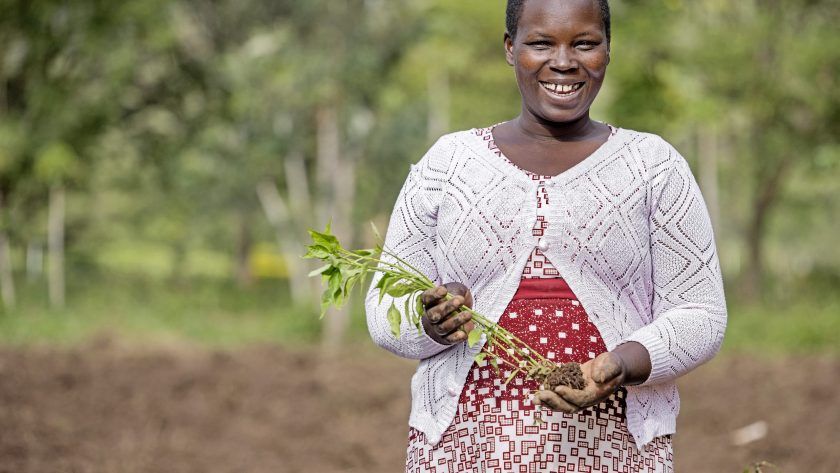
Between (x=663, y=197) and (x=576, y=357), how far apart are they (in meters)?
0.36

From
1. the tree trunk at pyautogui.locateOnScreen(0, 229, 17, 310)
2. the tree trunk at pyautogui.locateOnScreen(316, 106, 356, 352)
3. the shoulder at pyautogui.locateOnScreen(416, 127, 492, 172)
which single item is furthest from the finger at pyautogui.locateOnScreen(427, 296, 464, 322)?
the tree trunk at pyautogui.locateOnScreen(0, 229, 17, 310)

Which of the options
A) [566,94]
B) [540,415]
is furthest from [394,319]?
[566,94]

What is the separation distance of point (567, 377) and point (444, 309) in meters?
0.27

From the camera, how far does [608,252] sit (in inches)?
97.1

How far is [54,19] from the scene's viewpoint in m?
22.2

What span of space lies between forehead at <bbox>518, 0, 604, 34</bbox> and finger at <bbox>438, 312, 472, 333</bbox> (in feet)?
1.93

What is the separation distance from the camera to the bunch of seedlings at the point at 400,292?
2398 millimetres

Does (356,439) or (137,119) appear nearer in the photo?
(356,439)

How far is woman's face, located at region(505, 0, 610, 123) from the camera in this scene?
2488 mm

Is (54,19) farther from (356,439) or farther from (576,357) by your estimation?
(576,357)

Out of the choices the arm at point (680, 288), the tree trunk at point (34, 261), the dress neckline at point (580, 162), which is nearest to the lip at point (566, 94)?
the dress neckline at point (580, 162)

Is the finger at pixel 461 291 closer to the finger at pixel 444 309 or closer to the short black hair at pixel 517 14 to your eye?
the finger at pixel 444 309

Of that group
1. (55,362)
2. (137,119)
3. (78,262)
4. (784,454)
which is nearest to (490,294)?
(784,454)

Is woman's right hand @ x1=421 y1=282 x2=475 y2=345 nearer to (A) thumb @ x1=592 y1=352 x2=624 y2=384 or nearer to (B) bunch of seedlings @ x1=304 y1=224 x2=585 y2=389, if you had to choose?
(B) bunch of seedlings @ x1=304 y1=224 x2=585 y2=389
